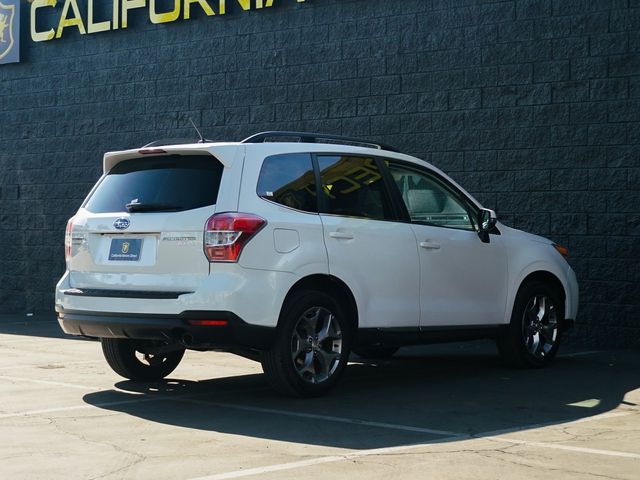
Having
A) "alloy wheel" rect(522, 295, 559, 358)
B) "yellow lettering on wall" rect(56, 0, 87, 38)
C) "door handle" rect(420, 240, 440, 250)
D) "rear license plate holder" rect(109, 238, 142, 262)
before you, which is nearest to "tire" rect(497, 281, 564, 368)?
"alloy wheel" rect(522, 295, 559, 358)

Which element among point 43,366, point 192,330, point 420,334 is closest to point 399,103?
point 420,334

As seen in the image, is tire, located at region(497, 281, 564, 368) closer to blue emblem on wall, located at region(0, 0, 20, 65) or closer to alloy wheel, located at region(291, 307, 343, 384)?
alloy wheel, located at region(291, 307, 343, 384)

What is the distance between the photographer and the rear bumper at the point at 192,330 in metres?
8.08

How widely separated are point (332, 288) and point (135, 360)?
75.5 inches

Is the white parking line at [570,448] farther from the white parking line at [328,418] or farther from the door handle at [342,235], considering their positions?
the door handle at [342,235]

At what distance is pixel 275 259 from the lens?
27.2 feet

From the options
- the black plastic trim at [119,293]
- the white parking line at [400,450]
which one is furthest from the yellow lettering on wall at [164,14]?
the white parking line at [400,450]

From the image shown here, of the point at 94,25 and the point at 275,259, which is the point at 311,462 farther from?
the point at 94,25

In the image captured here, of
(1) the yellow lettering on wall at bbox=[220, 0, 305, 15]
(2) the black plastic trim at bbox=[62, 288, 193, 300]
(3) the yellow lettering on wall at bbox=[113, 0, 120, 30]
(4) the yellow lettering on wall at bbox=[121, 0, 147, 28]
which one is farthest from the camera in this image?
(3) the yellow lettering on wall at bbox=[113, 0, 120, 30]

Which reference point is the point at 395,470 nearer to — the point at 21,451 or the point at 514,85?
the point at 21,451

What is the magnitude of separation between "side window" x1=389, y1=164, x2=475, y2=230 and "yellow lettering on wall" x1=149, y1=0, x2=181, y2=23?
7399 mm

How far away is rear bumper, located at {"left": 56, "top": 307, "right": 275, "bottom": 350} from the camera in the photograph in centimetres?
808

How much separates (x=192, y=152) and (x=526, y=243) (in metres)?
3.52

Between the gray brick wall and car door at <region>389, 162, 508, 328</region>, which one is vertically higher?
the gray brick wall
